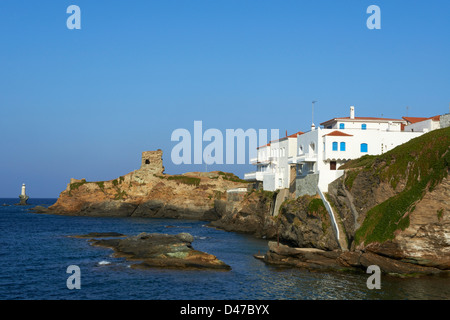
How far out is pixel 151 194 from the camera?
127 meters

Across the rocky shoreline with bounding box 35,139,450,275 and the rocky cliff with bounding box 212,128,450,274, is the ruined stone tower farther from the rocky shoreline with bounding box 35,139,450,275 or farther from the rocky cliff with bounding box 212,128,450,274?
the rocky cliff with bounding box 212,128,450,274

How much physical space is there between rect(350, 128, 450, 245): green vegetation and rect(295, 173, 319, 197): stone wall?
9.75 m

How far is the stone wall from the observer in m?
55.0

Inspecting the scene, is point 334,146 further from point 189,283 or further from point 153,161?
point 153,161

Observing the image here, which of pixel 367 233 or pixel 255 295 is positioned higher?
pixel 367 233

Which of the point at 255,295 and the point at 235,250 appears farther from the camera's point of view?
the point at 235,250

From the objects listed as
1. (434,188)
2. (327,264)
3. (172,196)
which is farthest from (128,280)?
(172,196)

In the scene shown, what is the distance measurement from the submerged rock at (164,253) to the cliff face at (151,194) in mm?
64348

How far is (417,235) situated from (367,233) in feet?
16.2

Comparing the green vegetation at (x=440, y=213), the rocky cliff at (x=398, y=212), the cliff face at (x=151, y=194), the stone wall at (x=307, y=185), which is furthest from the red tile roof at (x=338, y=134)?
the cliff face at (x=151, y=194)

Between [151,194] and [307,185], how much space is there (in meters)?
75.6

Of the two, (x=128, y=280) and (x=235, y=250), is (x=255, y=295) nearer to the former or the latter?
(x=128, y=280)

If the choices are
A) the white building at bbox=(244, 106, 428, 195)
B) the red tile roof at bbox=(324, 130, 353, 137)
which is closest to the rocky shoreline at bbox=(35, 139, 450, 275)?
the white building at bbox=(244, 106, 428, 195)
